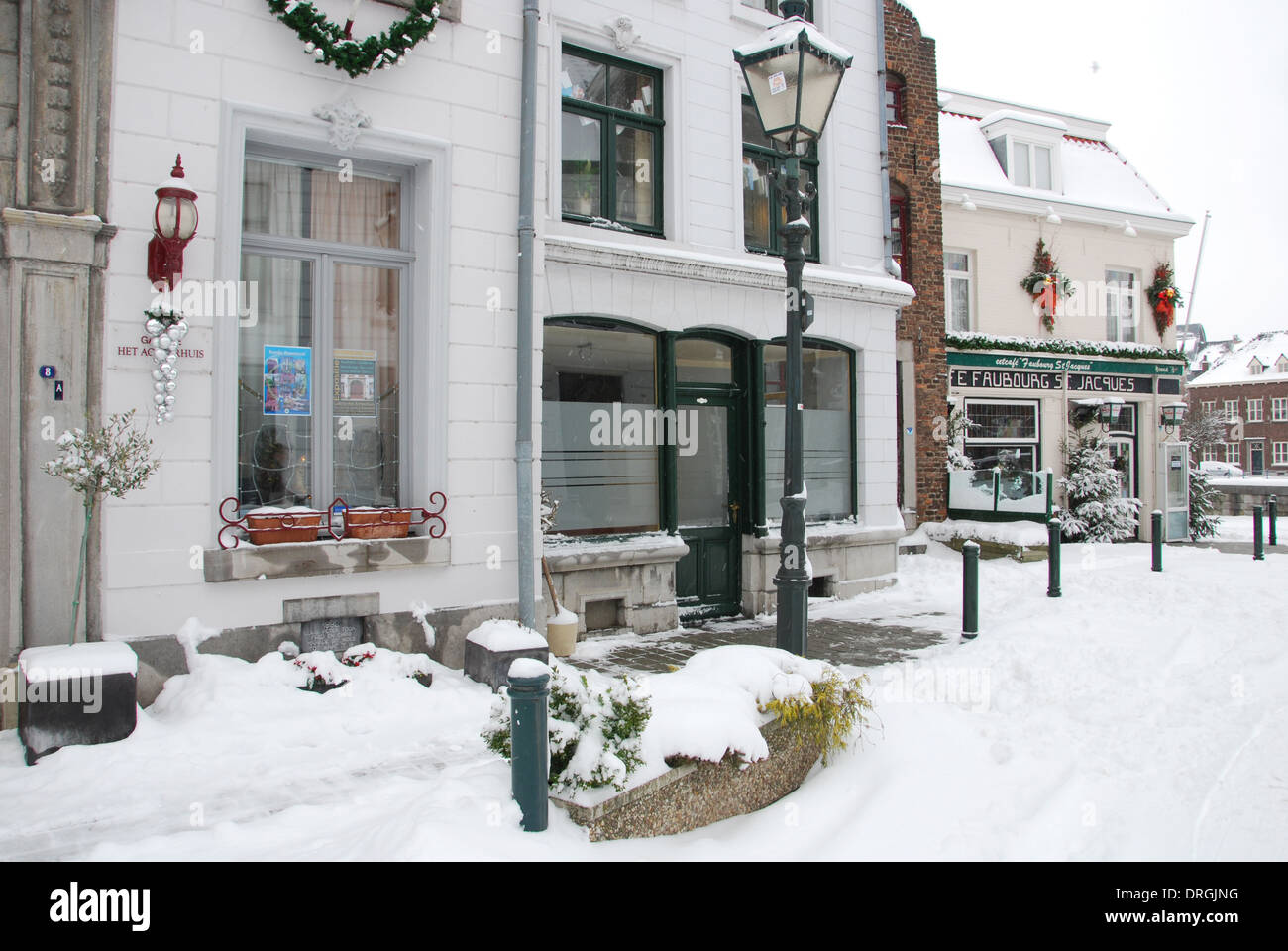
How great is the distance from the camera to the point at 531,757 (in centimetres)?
386

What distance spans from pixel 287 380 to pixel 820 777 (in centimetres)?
468

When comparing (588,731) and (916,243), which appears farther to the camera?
(916,243)

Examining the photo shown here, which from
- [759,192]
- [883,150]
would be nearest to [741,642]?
[759,192]

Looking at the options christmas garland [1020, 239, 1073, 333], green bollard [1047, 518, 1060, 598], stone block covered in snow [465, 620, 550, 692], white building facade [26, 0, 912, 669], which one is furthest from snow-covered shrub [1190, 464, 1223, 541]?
stone block covered in snow [465, 620, 550, 692]

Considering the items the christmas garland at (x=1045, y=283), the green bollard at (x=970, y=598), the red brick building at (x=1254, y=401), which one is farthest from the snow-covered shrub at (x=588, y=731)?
the red brick building at (x=1254, y=401)

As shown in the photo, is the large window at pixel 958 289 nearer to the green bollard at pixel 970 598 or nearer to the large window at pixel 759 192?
the large window at pixel 759 192

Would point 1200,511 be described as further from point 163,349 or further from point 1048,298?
point 163,349

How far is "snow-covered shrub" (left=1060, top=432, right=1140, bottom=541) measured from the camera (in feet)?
58.5

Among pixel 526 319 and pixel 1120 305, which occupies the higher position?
pixel 1120 305

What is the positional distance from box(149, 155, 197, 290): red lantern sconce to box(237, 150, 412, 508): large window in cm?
79

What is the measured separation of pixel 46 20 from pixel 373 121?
2079mm

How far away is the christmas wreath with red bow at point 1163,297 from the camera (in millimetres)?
20938

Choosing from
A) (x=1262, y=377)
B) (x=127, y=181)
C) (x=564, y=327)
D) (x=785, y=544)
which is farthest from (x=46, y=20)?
(x=1262, y=377)

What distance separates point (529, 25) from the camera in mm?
7504
